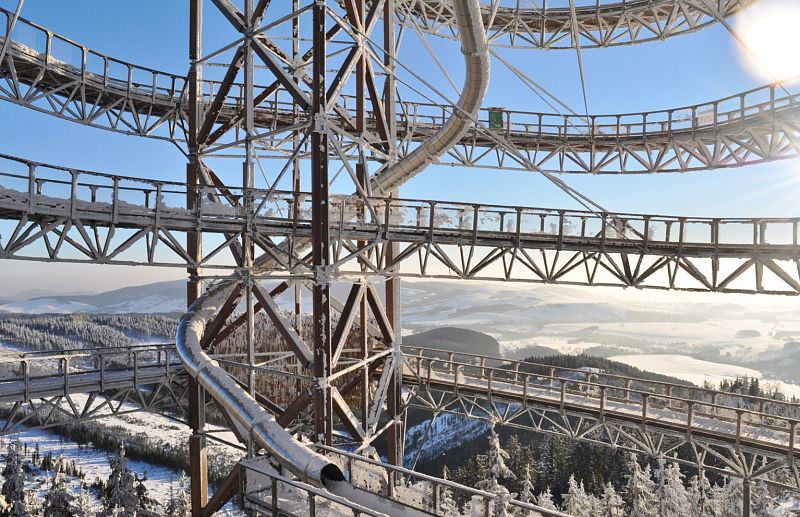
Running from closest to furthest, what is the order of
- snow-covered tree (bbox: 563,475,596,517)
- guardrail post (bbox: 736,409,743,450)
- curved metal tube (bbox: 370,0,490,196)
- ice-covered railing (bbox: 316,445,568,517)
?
1. ice-covered railing (bbox: 316,445,568,517)
2. guardrail post (bbox: 736,409,743,450)
3. curved metal tube (bbox: 370,0,490,196)
4. snow-covered tree (bbox: 563,475,596,517)

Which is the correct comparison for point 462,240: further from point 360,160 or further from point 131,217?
point 131,217

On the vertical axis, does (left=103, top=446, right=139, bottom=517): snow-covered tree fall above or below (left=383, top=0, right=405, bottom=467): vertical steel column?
below

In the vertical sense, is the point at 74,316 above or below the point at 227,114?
below

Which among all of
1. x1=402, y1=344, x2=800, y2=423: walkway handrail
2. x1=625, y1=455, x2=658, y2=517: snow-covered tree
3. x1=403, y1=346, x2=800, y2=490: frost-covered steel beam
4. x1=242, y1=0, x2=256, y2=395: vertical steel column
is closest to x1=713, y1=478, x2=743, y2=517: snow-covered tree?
x1=625, y1=455, x2=658, y2=517: snow-covered tree

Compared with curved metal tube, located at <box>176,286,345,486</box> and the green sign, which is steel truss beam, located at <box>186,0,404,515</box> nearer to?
curved metal tube, located at <box>176,286,345,486</box>

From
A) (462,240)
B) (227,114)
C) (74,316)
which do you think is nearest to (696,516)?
(462,240)

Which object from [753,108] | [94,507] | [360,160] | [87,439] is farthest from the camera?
[87,439]

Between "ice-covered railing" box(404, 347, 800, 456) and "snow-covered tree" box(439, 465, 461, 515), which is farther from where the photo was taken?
"ice-covered railing" box(404, 347, 800, 456)
